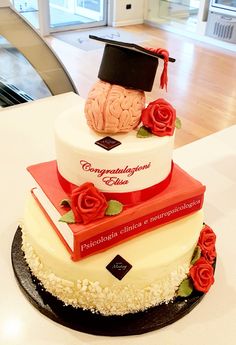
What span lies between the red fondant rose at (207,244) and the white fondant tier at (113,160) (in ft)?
0.80

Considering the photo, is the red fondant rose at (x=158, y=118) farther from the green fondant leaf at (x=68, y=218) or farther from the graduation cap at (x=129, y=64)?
the green fondant leaf at (x=68, y=218)

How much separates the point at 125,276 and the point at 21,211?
604 millimetres

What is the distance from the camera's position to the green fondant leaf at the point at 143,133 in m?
1.00

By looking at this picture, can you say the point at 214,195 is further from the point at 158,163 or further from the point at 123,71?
the point at 123,71

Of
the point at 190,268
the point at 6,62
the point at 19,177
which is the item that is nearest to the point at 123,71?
the point at 190,268

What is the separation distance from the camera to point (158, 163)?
0.99 meters

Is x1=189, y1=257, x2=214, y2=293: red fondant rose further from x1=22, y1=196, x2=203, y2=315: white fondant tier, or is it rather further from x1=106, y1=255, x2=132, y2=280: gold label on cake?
x1=106, y1=255, x2=132, y2=280: gold label on cake

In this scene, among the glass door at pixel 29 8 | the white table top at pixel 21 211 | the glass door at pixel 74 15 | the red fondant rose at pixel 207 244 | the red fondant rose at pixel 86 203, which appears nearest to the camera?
the red fondant rose at pixel 86 203

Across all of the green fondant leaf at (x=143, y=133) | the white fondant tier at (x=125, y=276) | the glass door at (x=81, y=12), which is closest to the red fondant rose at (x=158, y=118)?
the green fondant leaf at (x=143, y=133)

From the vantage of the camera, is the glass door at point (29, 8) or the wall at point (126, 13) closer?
the glass door at point (29, 8)

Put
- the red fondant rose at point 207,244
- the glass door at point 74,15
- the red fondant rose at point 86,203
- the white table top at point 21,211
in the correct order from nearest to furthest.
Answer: the red fondant rose at point 86,203, the white table top at point 21,211, the red fondant rose at point 207,244, the glass door at point 74,15

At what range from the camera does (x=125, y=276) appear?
3.19ft

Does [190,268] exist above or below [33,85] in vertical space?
above

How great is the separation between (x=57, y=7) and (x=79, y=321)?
645 cm
